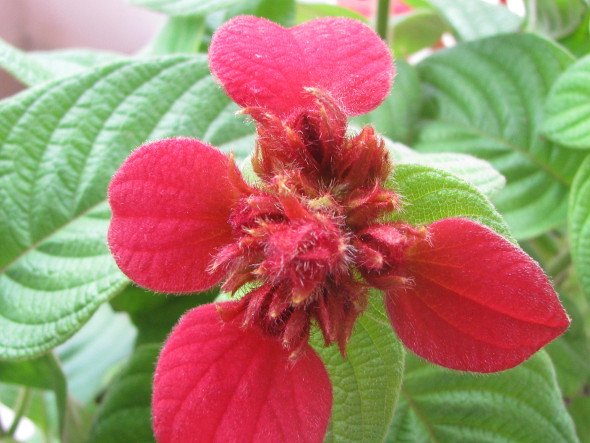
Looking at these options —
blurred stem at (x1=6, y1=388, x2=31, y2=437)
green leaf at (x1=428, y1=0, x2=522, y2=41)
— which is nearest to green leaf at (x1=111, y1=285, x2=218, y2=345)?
blurred stem at (x1=6, y1=388, x2=31, y2=437)

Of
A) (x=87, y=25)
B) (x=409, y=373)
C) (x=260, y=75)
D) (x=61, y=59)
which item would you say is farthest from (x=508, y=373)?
(x=87, y=25)

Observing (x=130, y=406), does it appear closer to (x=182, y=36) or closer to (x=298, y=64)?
(x=298, y=64)

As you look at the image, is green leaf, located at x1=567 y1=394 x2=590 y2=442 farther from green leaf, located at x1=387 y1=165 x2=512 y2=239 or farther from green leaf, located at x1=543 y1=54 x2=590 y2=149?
green leaf, located at x1=387 y1=165 x2=512 y2=239

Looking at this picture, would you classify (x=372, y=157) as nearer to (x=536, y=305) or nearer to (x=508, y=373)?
(x=536, y=305)

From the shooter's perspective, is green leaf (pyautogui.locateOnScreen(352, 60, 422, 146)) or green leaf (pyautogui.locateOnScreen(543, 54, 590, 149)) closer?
green leaf (pyautogui.locateOnScreen(543, 54, 590, 149))

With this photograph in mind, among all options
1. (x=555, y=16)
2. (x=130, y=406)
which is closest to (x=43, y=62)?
(x=130, y=406)

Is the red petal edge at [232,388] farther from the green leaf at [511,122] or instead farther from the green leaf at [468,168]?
the green leaf at [511,122]
